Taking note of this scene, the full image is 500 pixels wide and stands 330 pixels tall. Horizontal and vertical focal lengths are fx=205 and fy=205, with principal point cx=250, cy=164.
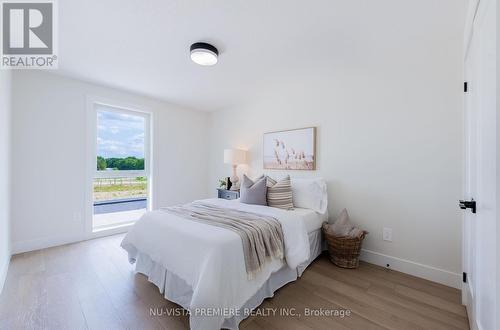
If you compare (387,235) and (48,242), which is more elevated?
(387,235)

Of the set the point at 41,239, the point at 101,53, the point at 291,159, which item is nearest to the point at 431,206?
the point at 291,159

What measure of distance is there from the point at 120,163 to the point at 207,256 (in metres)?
2.89

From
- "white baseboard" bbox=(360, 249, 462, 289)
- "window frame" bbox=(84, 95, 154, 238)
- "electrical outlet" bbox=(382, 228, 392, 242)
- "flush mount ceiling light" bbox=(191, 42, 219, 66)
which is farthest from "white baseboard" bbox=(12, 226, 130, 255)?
"electrical outlet" bbox=(382, 228, 392, 242)

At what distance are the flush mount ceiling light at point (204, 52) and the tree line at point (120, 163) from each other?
92.9 inches

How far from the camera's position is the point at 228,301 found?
1.33 meters

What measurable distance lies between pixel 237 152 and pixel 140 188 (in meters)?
1.92

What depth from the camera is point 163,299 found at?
1744 mm

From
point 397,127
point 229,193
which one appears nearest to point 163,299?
point 229,193

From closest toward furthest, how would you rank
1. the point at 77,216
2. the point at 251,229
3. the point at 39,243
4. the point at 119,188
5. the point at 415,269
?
1. the point at 251,229
2. the point at 415,269
3. the point at 39,243
4. the point at 77,216
5. the point at 119,188

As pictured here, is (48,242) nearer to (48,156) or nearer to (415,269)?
(48,156)

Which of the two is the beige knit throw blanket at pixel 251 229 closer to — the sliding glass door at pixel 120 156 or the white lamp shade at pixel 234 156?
the white lamp shade at pixel 234 156

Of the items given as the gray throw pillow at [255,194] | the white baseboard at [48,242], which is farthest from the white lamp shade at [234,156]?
the white baseboard at [48,242]

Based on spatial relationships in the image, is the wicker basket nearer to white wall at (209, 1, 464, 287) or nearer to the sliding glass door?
white wall at (209, 1, 464, 287)

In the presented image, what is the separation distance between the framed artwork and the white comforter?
117 centimetres
